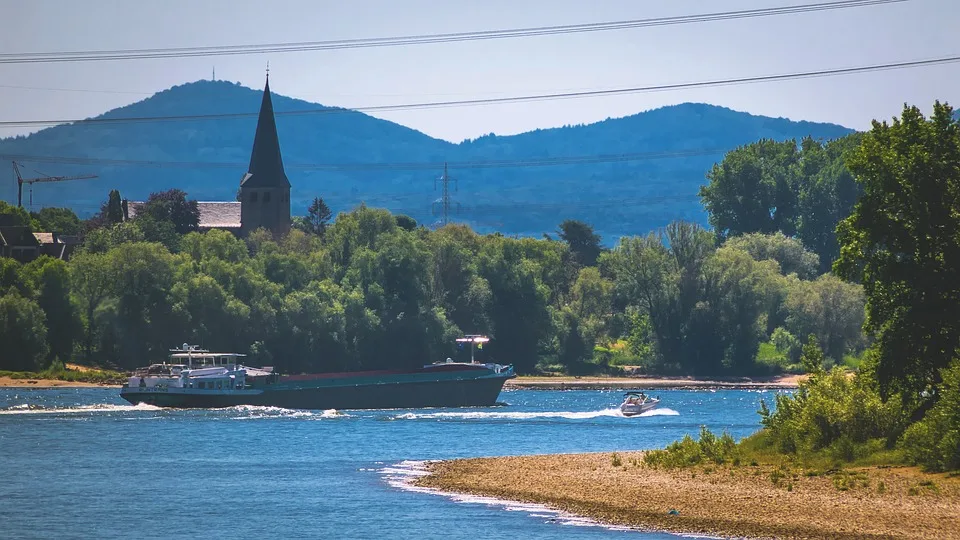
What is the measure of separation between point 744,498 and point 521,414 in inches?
2283

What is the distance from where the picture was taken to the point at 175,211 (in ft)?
634

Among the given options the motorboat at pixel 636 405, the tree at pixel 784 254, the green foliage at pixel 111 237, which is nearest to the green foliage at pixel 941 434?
the motorboat at pixel 636 405

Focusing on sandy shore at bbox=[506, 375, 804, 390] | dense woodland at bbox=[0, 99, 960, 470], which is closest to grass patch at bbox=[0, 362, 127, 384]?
dense woodland at bbox=[0, 99, 960, 470]

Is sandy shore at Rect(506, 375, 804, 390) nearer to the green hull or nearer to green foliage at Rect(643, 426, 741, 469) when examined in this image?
the green hull

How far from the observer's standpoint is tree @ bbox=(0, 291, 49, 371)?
127562mm

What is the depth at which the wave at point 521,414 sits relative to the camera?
10231 centimetres

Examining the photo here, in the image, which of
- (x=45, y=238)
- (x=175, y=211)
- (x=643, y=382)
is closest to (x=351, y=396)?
(x=643, y=382)

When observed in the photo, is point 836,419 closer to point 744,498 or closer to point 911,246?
point 911,246

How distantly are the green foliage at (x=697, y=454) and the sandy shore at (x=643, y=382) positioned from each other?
8811 cm

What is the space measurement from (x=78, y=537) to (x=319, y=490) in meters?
13.8

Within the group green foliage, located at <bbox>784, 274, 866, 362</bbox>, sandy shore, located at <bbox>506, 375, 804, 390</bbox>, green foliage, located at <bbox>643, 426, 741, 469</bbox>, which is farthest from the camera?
green foliage, located at <bbox>784, 274, 866, 362</bbox>

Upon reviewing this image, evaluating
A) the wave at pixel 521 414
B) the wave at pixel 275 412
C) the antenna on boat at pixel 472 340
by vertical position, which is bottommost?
the wave at pixel 521 414

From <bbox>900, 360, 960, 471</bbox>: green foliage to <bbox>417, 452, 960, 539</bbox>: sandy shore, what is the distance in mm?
786

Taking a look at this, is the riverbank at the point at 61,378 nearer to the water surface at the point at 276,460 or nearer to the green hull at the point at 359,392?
the water surface at the point at 276,460
